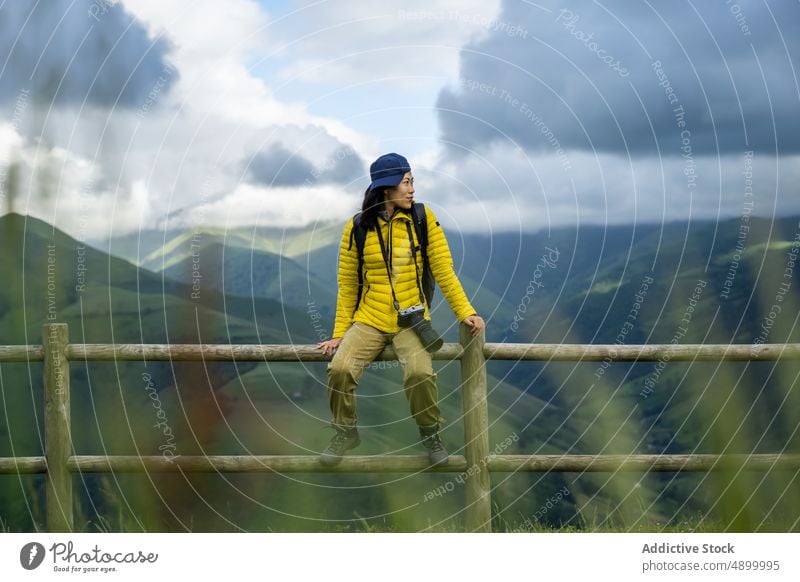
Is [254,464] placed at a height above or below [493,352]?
below

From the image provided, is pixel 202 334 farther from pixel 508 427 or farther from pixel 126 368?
pixel 508 427

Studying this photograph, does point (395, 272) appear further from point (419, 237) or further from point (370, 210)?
point (370, 210)

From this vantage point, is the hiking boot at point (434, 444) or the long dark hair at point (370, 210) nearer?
the long dark hair at point (370, 210)

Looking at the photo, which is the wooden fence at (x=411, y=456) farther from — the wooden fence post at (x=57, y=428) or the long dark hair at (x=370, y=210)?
the long dark hair at (x=370, y=210)

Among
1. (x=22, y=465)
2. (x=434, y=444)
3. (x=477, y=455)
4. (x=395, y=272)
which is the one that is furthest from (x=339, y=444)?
(x=22, y=465)

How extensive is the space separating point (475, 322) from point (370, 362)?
2.42ft

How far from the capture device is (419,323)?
227 inches

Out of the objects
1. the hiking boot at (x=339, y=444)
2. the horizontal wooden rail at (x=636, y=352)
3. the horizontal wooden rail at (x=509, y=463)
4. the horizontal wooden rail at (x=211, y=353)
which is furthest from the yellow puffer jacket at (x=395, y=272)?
the horizontal wooden rail at (x=509, y=463)

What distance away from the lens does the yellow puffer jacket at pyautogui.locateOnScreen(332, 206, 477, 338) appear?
5.67 meters

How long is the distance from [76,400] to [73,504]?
0.77m

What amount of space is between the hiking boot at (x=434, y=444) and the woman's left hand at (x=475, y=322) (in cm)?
70

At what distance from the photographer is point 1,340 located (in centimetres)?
660

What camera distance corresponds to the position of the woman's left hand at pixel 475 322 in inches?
227
